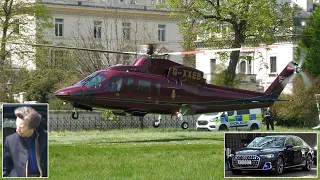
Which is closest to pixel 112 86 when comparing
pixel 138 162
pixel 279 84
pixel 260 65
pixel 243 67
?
pixel 279 84

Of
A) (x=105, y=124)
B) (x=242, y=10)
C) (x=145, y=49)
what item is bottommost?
(x=105, y=124)

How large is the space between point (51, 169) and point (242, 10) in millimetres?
44463

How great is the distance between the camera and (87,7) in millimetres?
100875

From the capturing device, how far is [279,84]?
41.0 meters

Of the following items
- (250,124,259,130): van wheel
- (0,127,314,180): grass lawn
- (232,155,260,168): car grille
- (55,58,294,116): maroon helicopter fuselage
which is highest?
(55,58,294,116): maroon helicopter fuselage

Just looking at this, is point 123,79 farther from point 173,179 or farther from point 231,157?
point 231,157

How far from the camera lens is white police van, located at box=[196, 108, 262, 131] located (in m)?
58.3

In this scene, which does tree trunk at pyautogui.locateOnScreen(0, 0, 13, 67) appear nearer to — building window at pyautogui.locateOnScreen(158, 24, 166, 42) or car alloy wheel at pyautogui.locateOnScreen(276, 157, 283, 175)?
building window at pyautogui.locateOnScreen(158, 24, 166, 42)

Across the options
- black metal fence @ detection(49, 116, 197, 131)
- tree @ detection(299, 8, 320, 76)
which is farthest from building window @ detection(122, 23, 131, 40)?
black metal fence @ detection(49, 116, 197, 131)

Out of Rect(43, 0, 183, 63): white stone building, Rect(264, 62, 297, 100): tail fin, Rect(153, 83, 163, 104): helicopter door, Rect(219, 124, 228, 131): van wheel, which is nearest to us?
Rect(153, 83, 163, 104): helicopter door

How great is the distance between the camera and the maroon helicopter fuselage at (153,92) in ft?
113

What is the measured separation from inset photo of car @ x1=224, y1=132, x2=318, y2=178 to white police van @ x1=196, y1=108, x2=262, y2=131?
140ft

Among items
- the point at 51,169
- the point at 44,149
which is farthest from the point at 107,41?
the point at 44,149

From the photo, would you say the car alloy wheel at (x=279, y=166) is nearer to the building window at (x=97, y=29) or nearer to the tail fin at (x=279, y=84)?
the tail fin at (x=279, y=84)
